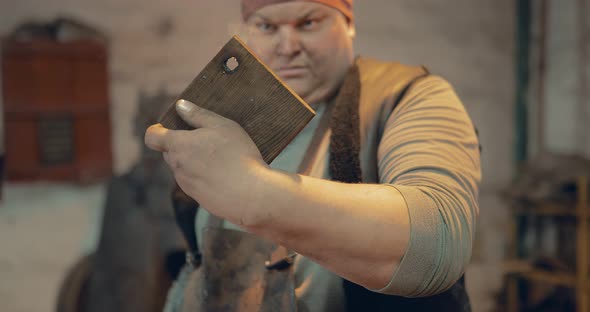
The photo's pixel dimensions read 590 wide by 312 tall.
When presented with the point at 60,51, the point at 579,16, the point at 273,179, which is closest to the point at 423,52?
the point at 579,16

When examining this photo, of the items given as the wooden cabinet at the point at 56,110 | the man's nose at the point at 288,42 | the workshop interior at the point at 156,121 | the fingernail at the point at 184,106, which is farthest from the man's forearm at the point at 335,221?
the wooden cabinet at the point at 56,110

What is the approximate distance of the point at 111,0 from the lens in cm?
207

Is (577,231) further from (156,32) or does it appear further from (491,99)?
(156,32)

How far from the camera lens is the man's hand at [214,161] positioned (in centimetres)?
56

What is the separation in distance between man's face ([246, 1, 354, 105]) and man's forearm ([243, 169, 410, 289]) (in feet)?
1.05

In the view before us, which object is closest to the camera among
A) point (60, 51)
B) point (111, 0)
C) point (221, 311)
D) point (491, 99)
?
point (221, 311)

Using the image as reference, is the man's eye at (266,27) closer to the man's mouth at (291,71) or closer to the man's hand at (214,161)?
the man's mouth at (291,71)

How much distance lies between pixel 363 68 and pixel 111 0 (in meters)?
1.48

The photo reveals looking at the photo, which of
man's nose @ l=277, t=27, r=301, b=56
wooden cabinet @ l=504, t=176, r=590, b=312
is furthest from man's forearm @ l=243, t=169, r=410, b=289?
wooden cabinet @ l=504, t=176, r=590, b=312

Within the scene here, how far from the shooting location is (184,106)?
0.60 m

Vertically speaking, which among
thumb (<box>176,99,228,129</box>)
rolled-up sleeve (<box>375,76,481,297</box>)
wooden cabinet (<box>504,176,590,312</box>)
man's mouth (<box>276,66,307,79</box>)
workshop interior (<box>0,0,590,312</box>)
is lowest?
wooden cabinet (<box>504,176,590,312</box>)

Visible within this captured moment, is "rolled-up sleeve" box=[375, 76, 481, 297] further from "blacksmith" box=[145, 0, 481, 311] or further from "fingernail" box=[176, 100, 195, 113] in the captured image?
"fingernail" box=[176, 100, 195, 113]

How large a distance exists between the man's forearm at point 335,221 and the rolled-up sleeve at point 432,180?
0.02 meters

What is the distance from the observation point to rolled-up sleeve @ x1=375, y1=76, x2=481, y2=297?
23.2 inches
